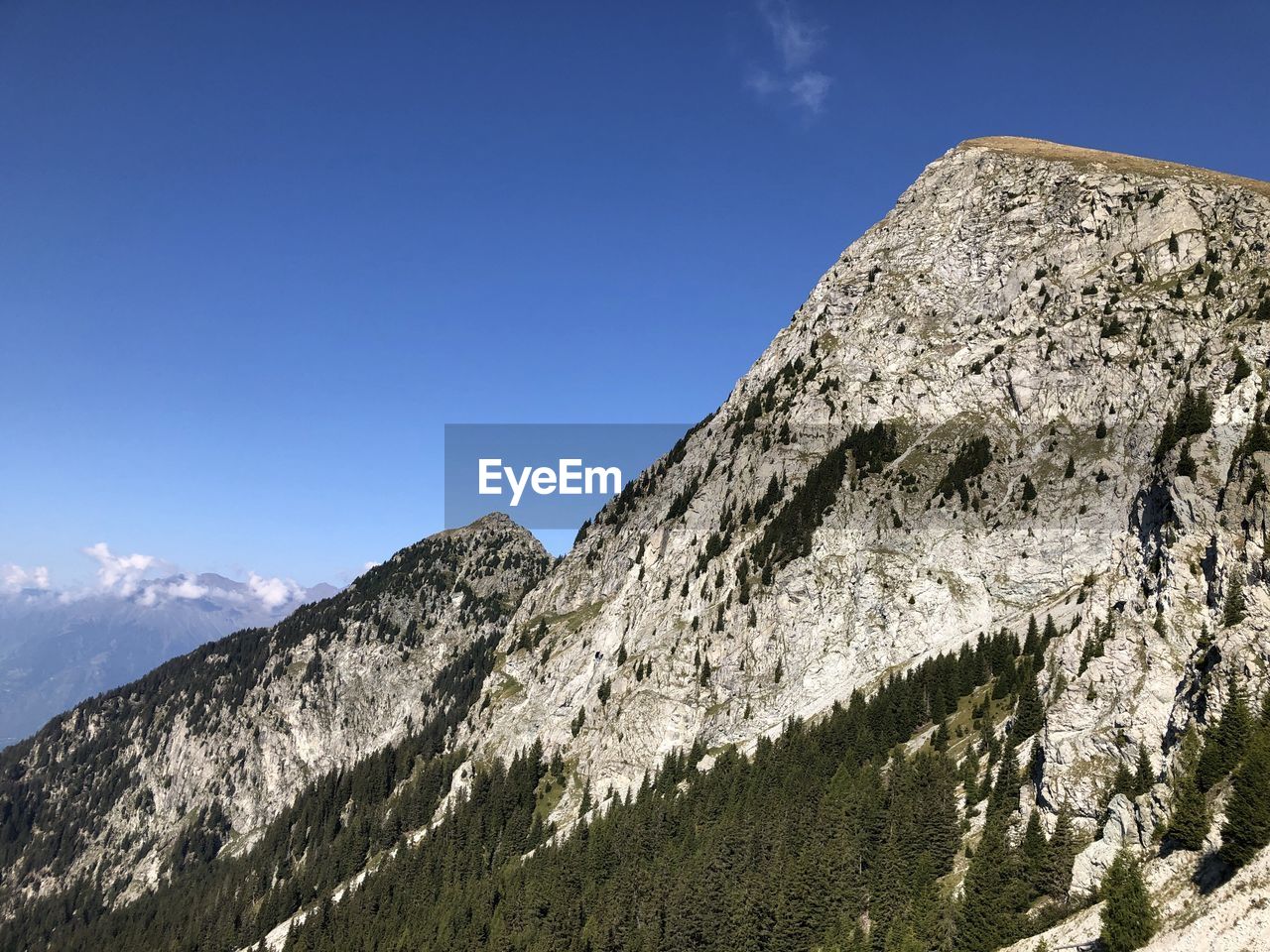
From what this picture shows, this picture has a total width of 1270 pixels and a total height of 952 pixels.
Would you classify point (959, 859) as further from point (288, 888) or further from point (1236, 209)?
point (288, 888)

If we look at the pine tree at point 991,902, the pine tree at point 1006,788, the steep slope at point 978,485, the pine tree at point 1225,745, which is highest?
the steep slope at point 978,485

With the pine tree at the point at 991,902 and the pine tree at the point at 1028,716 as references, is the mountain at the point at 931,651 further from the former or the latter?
the pine tree at the point at 1028,716

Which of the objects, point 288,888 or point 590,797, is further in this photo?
point 288,888

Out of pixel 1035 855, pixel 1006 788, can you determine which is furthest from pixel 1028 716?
pixel 1035 855

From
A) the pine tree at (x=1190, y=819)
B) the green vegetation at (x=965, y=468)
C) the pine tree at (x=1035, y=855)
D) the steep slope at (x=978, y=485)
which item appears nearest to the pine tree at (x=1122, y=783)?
the steep slope at (x=978, y=485)

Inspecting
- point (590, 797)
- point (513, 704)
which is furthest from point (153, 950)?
point (590, 797)

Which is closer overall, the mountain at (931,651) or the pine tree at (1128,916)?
the pine tree at (1128,916)

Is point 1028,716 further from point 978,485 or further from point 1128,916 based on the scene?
point 978,485
